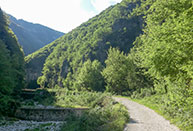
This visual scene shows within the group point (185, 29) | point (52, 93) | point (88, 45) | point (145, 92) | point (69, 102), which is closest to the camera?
point (185, 29)

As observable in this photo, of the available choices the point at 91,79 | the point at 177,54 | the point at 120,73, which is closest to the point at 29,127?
the point at 177,54

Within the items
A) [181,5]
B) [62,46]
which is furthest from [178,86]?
[62,46]

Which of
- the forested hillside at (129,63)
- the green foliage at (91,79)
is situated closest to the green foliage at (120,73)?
the forested hillside at (129,63)

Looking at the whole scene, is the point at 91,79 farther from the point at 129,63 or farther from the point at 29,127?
the point at 29,127

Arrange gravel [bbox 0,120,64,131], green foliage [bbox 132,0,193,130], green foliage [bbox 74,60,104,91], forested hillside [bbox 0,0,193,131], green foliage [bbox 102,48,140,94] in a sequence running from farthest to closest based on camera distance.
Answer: green foliage [bbox 74,60,104,91]
green foliage [bbox 102,48,140,94]
gravel [bbox 0,120,64,131]
forested hillside [bbox 0,0,193,131]
green foliage [bbox 132,0,193,130]

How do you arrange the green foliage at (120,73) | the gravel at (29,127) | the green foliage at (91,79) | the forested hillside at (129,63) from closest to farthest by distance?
the forested hillside at (129,63)
the gravel at (29,127)
the green foliage at (120,73)
the green foliage at (91,79)

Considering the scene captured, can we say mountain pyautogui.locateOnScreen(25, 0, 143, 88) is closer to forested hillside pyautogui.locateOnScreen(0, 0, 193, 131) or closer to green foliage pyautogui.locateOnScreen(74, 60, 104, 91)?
forested hillside pyautogui.locateOnScreen(0, 0, 193, 131)

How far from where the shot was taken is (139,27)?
75.2 metres

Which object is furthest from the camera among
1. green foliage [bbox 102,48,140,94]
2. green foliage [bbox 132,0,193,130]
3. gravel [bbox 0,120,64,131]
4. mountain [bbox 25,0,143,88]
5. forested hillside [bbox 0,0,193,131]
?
mountain [bbox 25,0,143,88]

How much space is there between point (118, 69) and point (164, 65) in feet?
84.1

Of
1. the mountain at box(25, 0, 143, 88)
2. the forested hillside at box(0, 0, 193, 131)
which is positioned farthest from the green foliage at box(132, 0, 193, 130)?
the mountain at box(25, 0, 143, 88)

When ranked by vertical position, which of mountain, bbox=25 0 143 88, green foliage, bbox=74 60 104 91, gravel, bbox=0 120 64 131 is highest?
mountain, bbox=25 0 143 88

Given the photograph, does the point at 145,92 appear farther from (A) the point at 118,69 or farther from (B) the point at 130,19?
(B) the point at 130,19

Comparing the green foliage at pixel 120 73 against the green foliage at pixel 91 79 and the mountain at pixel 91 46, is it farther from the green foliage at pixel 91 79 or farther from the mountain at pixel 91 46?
the mountain at pixel 91 46
